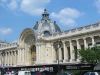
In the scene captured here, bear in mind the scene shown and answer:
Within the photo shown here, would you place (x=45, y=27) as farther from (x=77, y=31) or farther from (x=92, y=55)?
(x=92, y=55)

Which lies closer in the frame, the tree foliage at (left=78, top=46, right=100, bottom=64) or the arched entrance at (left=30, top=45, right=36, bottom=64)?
the tree foliage at (left=78, top=46, right=100, bottom=64)

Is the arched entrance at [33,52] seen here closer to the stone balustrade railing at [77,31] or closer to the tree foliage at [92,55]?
the stone balustrade railing at [77,31]

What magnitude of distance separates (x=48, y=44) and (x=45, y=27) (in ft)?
27.8

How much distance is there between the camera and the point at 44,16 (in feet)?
309

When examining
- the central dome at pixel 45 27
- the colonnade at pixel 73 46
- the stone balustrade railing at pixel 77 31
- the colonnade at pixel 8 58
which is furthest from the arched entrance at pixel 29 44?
the colonnade at pixel 73 46

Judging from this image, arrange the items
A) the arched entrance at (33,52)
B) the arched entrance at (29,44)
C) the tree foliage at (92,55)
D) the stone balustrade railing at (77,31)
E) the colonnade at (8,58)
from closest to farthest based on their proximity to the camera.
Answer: the tree foliage at (92,55) → the stone balustrade railing at (77,31) → the arched entrance at (29,44) → the arched entrance at (33,52) → the colonnade at (8,58)

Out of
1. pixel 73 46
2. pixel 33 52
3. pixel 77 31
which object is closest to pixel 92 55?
pixel 77 31

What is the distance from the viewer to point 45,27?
89.1 meters

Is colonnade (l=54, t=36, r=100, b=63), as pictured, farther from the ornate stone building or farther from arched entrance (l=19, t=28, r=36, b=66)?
arched entrance (l=19, t=28, r=36, b=66)

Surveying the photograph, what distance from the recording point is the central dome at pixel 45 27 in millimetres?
87062

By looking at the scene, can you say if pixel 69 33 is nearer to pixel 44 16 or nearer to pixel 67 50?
pixel 67 50

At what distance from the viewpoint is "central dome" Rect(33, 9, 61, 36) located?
286 feet

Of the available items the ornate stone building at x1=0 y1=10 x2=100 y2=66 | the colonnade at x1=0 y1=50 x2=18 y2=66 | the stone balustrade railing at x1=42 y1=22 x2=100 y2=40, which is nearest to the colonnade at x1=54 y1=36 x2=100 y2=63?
the ornate stone building at x1=0 y1=10 x2=100 y2=66

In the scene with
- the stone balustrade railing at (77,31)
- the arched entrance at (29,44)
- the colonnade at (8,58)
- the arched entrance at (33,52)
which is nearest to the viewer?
the stone balustrade railing at (77,31)
